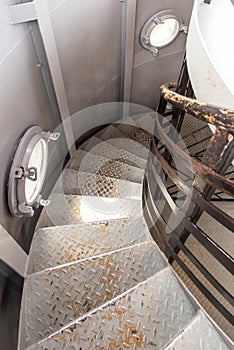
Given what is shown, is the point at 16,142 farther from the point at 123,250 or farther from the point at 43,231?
the point at 123,250

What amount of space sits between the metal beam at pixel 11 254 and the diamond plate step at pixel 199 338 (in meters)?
0.80

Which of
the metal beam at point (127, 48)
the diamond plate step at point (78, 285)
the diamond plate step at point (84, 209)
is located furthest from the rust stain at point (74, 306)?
the metal beam at point (127, 48)

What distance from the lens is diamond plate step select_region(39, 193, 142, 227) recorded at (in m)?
1.71

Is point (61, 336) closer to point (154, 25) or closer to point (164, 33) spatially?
point (154, 25)

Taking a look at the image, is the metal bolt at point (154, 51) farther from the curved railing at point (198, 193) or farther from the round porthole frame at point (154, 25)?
the curved railing at point (198, 193)

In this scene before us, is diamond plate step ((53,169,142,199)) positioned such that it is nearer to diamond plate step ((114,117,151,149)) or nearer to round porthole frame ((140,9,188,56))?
diamond plate step ((114,117,151,149))

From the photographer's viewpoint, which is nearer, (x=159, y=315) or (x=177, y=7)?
(x=159, y=315)

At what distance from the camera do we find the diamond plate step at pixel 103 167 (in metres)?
2.10

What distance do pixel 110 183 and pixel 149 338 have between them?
116 centimetres

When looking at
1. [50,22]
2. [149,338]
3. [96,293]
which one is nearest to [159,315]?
[149,338]

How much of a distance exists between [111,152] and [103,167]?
0.22m

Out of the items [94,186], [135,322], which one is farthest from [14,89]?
[135,322]

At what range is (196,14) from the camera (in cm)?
112

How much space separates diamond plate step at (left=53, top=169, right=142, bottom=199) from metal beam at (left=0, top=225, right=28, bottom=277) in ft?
2.39
